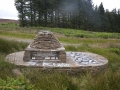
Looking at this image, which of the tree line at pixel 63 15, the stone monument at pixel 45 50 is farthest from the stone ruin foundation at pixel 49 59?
the tree line at pixel 63 15

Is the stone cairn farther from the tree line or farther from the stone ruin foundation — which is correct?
the tree line

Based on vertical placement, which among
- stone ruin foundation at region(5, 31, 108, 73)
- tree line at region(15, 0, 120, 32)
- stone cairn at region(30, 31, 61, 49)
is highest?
tree line at region(15, 0, 120, 32)

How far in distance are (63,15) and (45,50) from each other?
32.0 metres

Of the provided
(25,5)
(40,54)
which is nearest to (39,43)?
(40,54)

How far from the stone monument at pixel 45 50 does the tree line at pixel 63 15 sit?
27996 millimetres

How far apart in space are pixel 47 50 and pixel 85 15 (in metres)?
35.5

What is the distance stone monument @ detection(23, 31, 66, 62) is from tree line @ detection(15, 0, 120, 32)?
91.9 feet

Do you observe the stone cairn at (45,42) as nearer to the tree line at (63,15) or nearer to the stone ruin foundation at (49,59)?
the stone ruin foundation at (49,59)

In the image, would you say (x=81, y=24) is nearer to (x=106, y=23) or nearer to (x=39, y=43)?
(x=106, y=23)

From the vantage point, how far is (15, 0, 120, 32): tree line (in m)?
34.8

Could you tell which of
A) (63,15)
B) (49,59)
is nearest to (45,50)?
(49,59)

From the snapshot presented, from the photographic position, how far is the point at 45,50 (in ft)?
22.1

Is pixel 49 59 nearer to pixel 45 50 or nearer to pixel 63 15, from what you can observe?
pixel 45 50

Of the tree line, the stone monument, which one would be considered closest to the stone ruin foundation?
the stone monument
